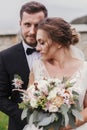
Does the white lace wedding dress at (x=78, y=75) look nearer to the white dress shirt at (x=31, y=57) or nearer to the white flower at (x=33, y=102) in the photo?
the white dress shirt at (x=31, y=57)

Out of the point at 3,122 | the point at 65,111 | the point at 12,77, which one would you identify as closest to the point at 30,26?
the point at 12,77

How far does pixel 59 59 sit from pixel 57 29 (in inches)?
9.4

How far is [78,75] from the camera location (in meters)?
4.02

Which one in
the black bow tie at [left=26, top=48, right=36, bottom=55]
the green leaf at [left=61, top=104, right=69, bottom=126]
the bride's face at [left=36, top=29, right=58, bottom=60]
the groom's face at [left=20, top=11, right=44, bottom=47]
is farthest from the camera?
the black bow tie at [left=26, top=48, right=36, bottom=55]

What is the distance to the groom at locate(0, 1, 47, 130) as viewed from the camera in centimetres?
413

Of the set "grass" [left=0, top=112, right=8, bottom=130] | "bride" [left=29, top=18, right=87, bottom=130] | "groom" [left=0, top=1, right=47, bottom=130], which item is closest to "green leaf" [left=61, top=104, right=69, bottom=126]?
"bride" [left=29, top=18, right=87, bottom=130]

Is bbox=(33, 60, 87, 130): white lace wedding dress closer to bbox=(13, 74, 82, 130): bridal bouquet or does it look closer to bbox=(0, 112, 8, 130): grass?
bbox=(13, 74, 82, 130): bridal bouquet

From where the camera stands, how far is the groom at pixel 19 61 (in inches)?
163

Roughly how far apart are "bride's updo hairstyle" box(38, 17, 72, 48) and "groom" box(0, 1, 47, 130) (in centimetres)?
17

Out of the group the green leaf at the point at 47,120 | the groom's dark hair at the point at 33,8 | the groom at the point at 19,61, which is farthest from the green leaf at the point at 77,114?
the groom's dark hair at the point at 33,8

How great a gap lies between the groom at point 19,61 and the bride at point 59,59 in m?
0.13

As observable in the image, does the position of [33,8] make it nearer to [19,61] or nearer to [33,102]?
[19,61]

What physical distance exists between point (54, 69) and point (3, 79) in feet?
1.42

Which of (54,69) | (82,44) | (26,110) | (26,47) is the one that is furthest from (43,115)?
(82,44)
